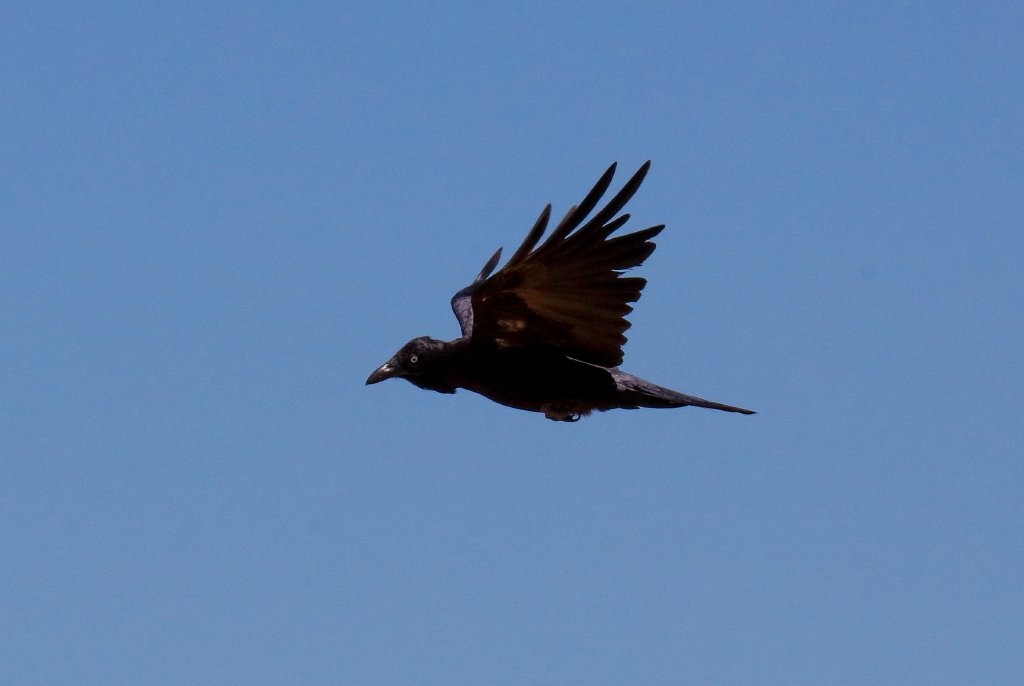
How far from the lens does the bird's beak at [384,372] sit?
12539 millimetres

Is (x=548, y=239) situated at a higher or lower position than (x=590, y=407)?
higher

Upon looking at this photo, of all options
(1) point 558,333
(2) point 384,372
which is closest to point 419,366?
(2) point 384,372

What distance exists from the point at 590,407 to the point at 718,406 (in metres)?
1.00

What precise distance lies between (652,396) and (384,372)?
2.04m

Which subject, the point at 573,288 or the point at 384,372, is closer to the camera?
the point at 573,288

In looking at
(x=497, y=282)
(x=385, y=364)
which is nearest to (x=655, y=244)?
(x=497, y=282)

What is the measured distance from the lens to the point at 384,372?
1256cm

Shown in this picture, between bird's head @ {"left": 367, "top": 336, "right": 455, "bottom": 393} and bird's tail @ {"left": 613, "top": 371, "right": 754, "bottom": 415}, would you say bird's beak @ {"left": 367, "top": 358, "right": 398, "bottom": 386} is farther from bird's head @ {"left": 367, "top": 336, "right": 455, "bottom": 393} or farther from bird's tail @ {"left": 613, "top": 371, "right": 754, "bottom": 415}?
bird's tail @ {"left": 613, "top": 371, "right": 754, "bottom": 415}

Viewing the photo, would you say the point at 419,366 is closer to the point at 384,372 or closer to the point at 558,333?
the point at 384,372

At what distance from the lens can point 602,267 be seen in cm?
1195

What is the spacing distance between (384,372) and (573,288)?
1627 millimetres

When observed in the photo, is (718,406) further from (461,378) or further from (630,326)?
(461,378)

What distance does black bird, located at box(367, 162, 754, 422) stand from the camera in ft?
38.8

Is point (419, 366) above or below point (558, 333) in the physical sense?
below
